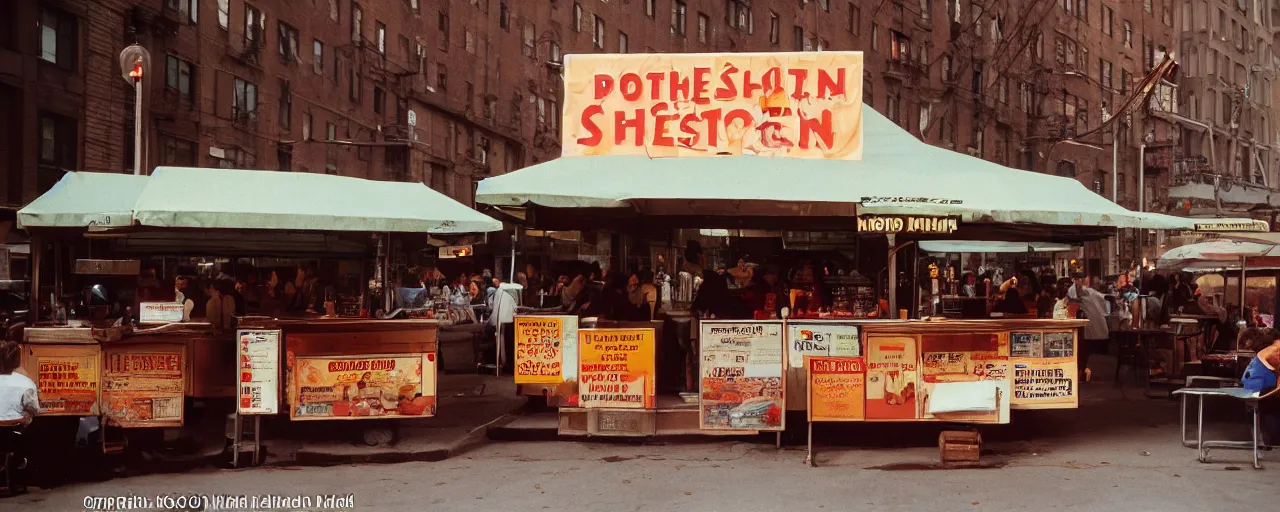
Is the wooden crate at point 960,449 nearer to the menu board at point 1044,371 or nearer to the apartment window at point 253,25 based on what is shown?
the menu board at point 1044,371

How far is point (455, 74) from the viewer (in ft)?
155

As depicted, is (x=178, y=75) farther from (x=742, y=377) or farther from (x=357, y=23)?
(x=742, y=377)

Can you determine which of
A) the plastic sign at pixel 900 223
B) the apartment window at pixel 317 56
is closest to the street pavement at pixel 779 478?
the plastic sign at pixel 900 223

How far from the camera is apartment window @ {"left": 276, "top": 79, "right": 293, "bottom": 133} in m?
38.0

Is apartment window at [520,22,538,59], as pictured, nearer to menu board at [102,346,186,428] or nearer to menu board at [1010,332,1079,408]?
menu board at [102,346,186,428]

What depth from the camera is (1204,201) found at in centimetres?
6347

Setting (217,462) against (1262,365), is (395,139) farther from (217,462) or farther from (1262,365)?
(1262,365)

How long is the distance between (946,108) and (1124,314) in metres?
36.6

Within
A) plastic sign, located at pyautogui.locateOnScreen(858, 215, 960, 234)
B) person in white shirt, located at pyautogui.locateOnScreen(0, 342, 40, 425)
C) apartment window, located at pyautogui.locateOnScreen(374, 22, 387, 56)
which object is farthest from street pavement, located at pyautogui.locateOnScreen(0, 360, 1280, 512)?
apartment window, located at pyautogui.locateOnScreen(374, 22, 387, 56)

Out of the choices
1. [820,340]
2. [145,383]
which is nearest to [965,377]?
[820,340]

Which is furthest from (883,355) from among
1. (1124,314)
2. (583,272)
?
(1124,314)

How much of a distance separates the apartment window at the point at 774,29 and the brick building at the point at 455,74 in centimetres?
12

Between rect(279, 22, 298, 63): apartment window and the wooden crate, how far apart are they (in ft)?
107

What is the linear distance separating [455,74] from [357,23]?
5750 millimetres
